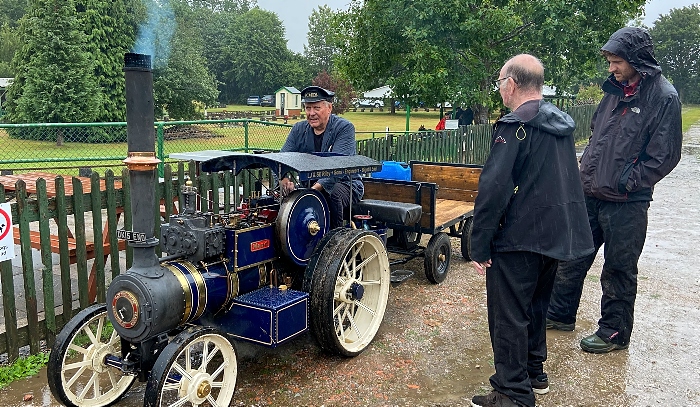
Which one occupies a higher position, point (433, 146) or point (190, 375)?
point (433, 146)

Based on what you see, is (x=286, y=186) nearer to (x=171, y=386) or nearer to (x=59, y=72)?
(x=171, y=386)

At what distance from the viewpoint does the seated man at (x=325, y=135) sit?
4.84 metres

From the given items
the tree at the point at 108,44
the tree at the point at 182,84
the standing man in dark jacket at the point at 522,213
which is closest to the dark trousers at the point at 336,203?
the standing man in dark jacket at the point at 522,213

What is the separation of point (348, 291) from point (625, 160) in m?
2.26

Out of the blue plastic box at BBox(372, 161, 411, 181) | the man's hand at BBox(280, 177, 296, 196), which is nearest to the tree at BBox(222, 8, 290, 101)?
the blue plastic box at BBox(372, 161, 411, 181)

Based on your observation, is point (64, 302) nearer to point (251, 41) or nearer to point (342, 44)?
point (342, 44)

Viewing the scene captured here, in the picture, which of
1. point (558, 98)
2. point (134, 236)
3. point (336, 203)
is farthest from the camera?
point (558, 98)

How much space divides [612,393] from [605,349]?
0.64m

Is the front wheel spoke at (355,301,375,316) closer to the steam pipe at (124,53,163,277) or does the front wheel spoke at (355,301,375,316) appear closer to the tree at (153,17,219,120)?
the steam pipe at (124,53,163,277)

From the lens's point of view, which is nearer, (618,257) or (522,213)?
(522,213)

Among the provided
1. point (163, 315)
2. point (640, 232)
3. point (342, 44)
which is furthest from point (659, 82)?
point (342, 44)

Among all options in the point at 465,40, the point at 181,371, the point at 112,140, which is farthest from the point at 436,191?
the point at 465,40

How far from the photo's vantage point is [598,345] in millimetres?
4562

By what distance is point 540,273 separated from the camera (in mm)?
3621
